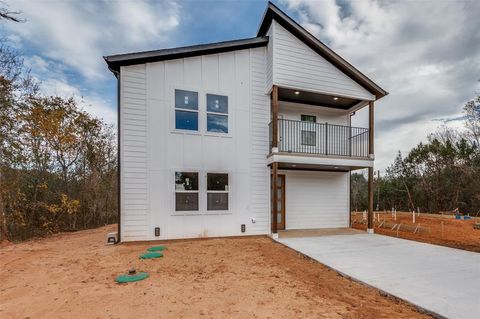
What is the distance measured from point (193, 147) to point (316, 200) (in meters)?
5.45

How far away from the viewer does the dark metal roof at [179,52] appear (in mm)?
6857

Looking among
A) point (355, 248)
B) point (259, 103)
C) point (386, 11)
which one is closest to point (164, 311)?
point (355, 248)

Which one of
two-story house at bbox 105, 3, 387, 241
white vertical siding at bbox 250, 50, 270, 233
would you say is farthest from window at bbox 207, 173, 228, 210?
white vertical siding at bbox 250, 50, 270, 233

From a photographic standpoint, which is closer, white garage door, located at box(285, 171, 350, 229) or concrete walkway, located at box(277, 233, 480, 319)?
concrete walkway, located at box(277, 233, 480, 319)

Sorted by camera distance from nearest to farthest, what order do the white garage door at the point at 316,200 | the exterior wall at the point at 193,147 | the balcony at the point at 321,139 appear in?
the exterior wall at the point at 193,147
the balcony at the point at 321,139
the white garage door at the point at 316,200

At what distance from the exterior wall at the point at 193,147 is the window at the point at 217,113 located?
6.9 inches

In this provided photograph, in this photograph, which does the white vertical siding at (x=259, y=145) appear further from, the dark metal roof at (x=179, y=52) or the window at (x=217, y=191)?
the window at (x=217, y=191)

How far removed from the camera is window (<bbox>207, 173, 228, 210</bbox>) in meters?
7.64

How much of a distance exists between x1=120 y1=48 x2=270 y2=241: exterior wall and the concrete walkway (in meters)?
2.08

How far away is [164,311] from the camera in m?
2.96

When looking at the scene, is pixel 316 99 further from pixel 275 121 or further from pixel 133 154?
pixel 133 154

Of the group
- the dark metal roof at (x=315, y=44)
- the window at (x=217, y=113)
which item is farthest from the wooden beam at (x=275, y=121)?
the dark metal roof at (x=315, y=44)

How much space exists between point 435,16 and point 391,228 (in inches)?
330

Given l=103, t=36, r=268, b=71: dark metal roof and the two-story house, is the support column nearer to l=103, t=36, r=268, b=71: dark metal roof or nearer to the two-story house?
the two-story house
